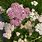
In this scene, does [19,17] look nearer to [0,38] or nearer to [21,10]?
[21,10]

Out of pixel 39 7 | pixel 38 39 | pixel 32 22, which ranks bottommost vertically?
pixel 38 39

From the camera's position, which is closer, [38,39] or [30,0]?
[38,39]

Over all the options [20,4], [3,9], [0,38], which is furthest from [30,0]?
[0,38]

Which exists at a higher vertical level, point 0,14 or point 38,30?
point 0,14
